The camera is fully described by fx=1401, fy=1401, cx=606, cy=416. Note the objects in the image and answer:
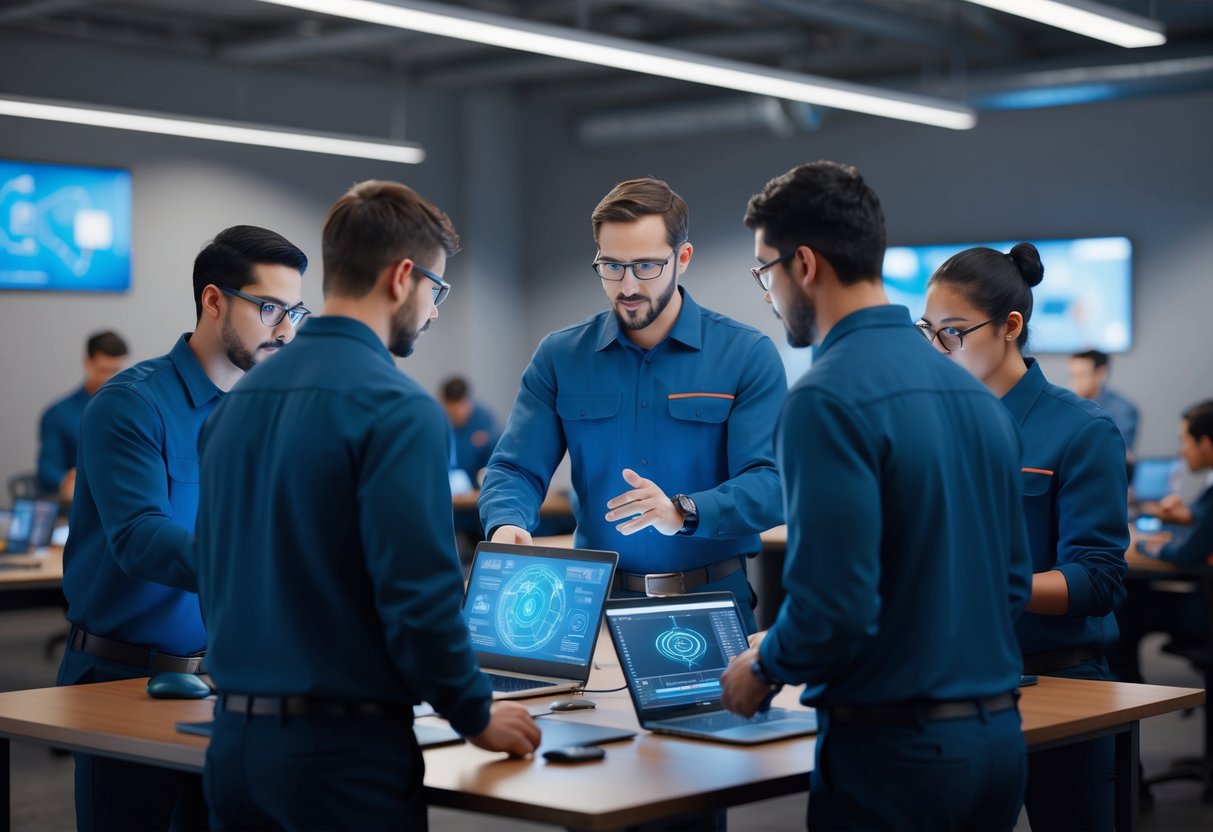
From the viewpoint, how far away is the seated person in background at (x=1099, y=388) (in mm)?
8430

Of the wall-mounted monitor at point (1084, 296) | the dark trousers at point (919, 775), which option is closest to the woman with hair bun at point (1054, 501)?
the dark trousers at point (919, 775)

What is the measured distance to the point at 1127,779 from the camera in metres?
2.90

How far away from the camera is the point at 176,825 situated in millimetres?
2840

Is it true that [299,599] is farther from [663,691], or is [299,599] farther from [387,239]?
[663,691]

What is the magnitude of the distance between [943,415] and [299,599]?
1.03m

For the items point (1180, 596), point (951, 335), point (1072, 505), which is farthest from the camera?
point (1180, 596)

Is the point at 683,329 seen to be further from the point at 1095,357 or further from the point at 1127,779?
the point at 1095,357

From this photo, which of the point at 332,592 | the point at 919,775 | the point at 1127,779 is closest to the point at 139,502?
the point at 332,592

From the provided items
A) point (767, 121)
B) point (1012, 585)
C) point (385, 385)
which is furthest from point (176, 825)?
point (767, 121)

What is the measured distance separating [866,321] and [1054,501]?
1029 millimetres

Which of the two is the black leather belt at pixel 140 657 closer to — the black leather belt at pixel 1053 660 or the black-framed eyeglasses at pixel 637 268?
the black-framed eyeglasses at pixel 637 268

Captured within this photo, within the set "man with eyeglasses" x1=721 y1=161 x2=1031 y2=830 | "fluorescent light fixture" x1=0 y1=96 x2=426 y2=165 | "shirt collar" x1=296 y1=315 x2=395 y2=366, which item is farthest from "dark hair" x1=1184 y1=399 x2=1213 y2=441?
"fluorescent light fixture" x1=0 y1=96 x2=426 y2=165

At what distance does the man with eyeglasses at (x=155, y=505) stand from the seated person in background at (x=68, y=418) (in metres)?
4.93

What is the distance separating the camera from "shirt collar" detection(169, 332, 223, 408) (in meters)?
3.03
